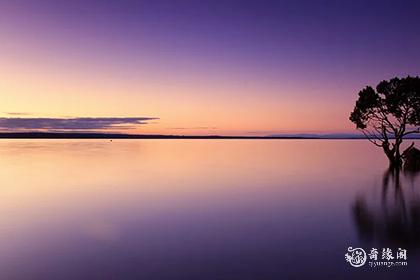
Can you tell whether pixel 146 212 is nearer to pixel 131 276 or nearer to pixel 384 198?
pixel 131 276

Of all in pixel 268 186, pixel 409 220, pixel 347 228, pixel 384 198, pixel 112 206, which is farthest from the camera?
pixel 268 186

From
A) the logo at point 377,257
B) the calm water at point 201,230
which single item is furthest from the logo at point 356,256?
the calm water at point 201,230

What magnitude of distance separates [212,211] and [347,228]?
23.2 ft

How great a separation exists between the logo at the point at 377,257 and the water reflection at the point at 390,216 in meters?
0.98

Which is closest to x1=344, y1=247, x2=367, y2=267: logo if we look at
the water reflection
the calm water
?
the calm water

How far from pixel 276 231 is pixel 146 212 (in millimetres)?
7427

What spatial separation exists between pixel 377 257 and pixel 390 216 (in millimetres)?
7133

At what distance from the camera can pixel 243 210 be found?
18.8 m

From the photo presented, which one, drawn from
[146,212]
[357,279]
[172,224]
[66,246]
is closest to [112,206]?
[146,212]

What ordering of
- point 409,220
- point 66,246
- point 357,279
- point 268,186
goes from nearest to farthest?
point 357,279
point 66,246
point 409,220
point 268,186

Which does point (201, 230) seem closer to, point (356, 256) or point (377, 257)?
point (356, 256)

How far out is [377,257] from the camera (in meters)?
10.8

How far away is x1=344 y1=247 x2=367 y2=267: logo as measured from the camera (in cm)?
1050

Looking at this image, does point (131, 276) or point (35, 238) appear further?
point (35, 238)
